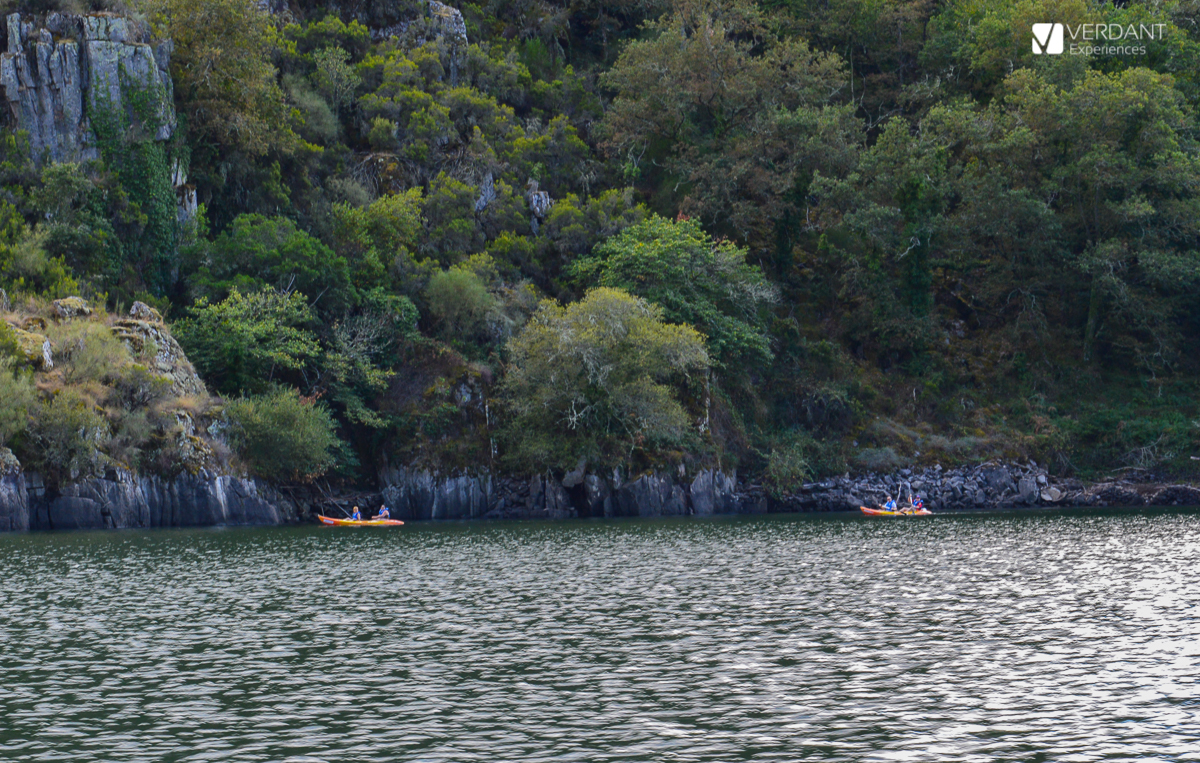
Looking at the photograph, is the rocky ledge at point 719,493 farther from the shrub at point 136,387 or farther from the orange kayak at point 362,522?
the shrub at point 136,387

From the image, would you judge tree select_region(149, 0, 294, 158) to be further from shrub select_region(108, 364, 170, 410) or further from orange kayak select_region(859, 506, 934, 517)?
orange kayak select_region(859, 506, 934, 517)

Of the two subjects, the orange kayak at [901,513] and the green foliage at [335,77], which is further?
the green foliage at [335,77]

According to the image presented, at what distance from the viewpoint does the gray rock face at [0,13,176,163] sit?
6291cm

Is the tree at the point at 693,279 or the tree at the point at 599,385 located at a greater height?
the tree at the point at 693,279

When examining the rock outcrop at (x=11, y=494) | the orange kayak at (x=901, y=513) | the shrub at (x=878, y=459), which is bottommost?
Result: the orange kayak at (x=901, y=513)

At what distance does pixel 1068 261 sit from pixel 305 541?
53.9 metres

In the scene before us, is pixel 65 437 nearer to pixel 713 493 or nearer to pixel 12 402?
pixel 12 402

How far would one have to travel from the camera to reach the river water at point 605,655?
1540cm

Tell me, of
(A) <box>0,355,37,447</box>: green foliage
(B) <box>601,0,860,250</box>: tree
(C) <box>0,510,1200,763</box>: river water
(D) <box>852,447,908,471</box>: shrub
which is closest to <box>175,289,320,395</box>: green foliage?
(A) <box>0,355,37,447</box>: green foliage

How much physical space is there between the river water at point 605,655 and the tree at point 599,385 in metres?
21.3

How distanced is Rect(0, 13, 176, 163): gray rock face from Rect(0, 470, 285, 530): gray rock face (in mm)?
21291

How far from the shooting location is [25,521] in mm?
50094

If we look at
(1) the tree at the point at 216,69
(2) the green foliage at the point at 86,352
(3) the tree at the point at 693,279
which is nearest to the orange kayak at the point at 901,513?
(3) the tree at the point at 693,279

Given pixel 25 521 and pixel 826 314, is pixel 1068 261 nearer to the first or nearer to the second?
pixel 826 314
